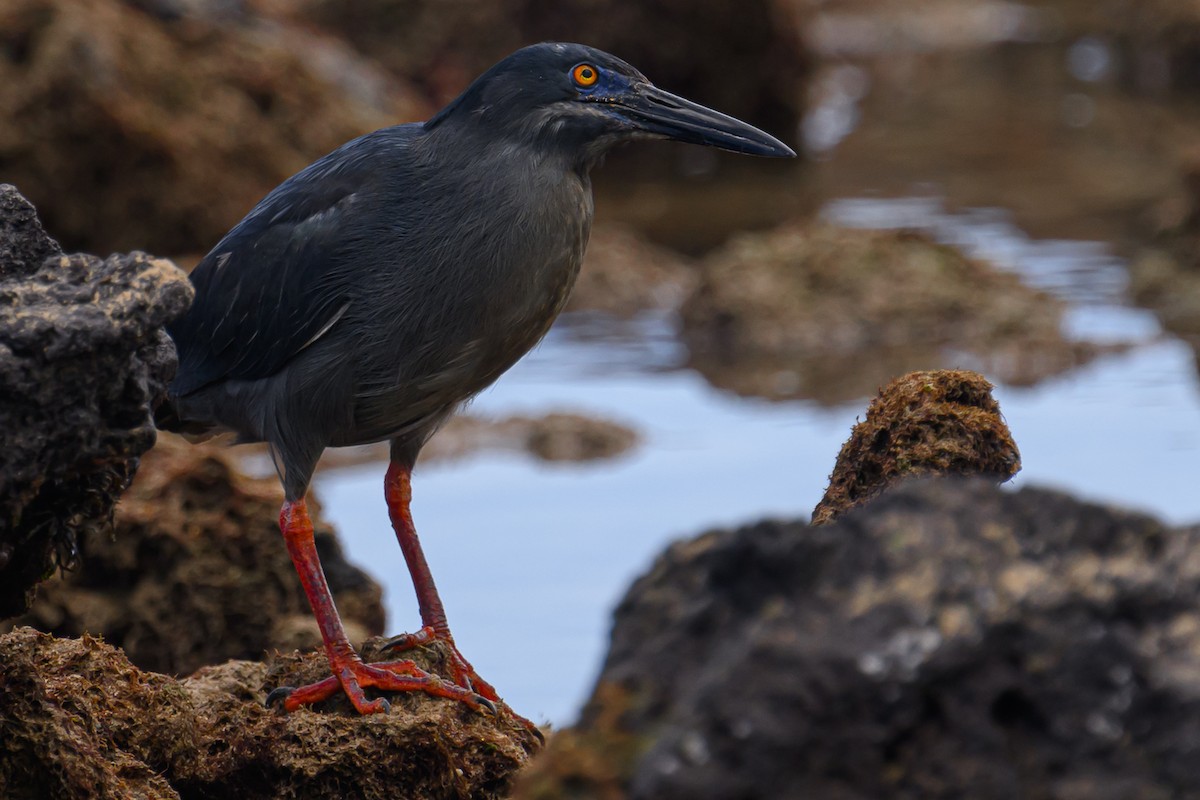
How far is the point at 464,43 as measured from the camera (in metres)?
18.6

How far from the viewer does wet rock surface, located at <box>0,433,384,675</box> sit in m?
5.71

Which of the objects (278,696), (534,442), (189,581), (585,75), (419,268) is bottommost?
(278,696)

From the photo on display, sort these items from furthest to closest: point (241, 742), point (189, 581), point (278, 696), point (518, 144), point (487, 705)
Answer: point (189, 581)
point (518, 144)
point (278, 696)
point (487, 705)
point (241, 742)

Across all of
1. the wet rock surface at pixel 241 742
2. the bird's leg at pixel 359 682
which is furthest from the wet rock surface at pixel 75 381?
the bird's leg at pixel 359 682

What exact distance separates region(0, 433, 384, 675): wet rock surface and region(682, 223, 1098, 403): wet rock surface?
19.5 ft

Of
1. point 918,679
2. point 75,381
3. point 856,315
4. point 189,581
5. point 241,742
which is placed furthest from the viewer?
point 856,315

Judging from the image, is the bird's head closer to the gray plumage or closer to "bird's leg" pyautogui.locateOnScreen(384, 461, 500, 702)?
the gray plumage

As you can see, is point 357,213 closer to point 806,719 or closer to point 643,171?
point 806,719

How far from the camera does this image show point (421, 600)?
5.30 m

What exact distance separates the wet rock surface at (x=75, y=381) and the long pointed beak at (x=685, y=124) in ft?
6.56

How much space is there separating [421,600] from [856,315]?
7.34 m

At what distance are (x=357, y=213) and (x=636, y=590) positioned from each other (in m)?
2.60

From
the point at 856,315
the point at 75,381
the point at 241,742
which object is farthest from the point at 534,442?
the point at 75,381

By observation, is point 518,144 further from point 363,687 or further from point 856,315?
point 856,315
